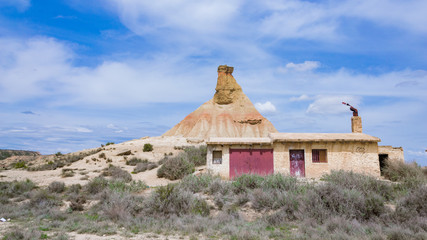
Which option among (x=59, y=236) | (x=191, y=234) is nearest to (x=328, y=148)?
(x=191, y=234)

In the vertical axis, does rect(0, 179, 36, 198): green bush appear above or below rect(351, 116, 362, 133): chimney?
below

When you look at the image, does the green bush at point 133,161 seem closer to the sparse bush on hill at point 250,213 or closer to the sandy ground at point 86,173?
the sandy ground at point 86,173

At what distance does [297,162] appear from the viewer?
Result: 780 inches

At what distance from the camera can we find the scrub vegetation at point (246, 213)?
796 centimetres

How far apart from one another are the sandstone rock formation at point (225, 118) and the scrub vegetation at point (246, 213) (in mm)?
55443

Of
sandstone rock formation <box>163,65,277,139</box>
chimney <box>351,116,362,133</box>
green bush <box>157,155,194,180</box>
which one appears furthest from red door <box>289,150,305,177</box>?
sandstone rock formation <box>163,65,277,139</box>

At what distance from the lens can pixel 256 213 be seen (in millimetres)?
10703

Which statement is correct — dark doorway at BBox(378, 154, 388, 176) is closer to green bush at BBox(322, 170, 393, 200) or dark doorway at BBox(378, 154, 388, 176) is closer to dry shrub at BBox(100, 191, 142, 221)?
green bush at BBox(322, 170, 393, 200)

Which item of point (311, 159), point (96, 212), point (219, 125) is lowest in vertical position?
point (96, 212)

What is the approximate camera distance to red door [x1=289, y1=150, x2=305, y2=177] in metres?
19.6

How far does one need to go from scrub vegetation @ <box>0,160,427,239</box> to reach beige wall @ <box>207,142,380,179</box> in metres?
6.13

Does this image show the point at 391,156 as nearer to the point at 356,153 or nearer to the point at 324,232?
the point at 356,153

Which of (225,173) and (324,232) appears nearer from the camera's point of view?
(324,232)

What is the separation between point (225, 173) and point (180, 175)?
3265 mm
